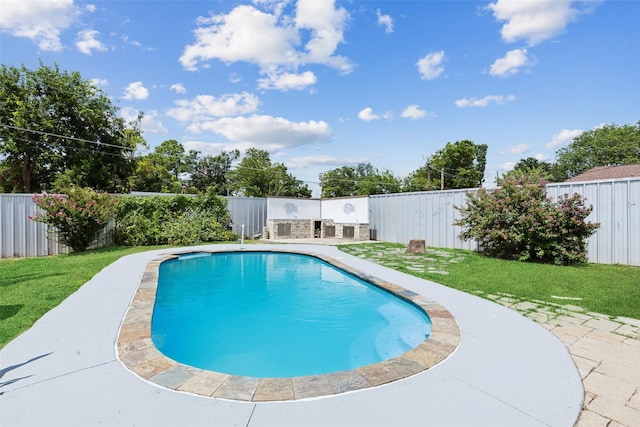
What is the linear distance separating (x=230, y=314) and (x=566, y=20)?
10.3m

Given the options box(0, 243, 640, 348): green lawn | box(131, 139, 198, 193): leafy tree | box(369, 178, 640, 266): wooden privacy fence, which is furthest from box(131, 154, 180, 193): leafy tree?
box(369, 178, 640, 266): wooden privacy fence

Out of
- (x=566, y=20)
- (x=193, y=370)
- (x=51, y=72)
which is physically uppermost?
(x=51, y=72)

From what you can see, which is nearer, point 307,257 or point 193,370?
point 193,370

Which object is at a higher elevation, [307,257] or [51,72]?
[51,72]

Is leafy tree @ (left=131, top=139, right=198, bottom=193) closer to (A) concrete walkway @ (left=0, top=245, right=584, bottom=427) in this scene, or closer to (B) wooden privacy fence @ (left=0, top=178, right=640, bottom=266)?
(B) wooden privacy fence @ (left=0, top=178, right=640, bottom=266)

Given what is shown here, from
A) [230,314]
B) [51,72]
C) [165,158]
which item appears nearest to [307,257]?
[230,314]

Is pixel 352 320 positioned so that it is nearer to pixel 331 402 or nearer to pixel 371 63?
pixel 331 402

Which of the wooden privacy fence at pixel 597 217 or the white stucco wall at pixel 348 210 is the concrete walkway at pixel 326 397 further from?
the white stucco wall at pixel 348 210

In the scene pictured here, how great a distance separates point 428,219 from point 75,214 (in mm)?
11654

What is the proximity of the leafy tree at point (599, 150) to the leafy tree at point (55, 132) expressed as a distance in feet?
132

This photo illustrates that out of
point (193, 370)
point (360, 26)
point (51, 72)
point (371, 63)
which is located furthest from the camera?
point (51, 72)

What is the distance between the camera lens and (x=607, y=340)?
307 cm

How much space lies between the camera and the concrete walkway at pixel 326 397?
186cm

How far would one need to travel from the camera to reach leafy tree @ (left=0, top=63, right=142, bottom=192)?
15.4 meters
